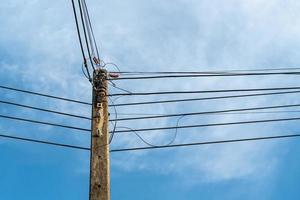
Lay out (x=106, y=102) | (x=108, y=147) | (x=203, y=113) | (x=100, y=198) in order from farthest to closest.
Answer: (x=203, y=113), (x=106, y=102), (x=108, y=147), (x=100, y=198)

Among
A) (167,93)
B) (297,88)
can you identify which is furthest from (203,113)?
(297,88)

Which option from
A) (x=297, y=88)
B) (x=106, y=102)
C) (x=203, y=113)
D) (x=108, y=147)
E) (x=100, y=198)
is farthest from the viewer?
(x=297, y=88)

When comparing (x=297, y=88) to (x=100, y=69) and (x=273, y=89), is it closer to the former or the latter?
(x=273, y=89)

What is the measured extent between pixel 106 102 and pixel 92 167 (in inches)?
66.3

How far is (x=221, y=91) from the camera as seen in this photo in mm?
10766

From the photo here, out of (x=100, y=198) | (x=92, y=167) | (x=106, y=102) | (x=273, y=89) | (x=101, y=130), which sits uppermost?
(x=273, y=89)

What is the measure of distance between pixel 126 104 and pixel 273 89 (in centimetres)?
336

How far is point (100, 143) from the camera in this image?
8.66 metres

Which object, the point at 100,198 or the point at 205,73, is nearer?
the point at 100,198

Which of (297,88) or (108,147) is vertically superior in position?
(297,88)

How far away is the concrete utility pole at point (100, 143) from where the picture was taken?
8.04m

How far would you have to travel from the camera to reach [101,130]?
8.91 m

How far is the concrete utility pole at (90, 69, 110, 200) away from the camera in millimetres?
8039

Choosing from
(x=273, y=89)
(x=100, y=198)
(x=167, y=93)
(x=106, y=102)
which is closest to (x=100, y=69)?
(x=106, y=102)
